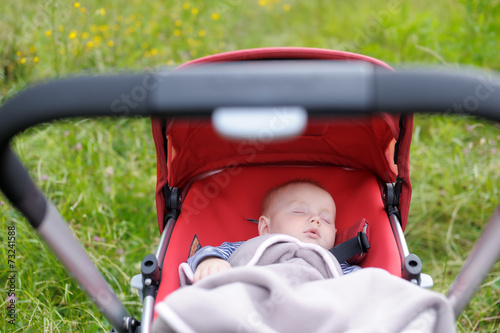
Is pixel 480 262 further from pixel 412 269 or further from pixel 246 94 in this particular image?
pixel 246 94

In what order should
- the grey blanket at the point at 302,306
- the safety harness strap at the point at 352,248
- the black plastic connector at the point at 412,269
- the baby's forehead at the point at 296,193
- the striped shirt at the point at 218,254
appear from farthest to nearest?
the baby's forehead at the point at 296,193 → the safety harness strap at the point at 352,248 → the striped shirt at the point at 218,254 → the black plastic connector at the point at 412,269 → the grey blanket at the point at 302,306

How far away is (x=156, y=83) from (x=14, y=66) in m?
3.05

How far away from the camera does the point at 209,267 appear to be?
1706 mm

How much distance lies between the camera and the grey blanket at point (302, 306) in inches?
48.6

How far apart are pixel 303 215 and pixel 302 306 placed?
81cm

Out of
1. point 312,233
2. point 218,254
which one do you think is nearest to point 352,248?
point 312,233

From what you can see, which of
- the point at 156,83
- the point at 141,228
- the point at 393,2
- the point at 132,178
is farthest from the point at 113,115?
the point at 393,2

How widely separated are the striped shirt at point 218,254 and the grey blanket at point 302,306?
1.18 feet

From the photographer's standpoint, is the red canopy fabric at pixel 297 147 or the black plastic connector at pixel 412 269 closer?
the black plastic connector at pixel 412 269

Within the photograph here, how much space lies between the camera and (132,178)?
Answer: 9.62 feet

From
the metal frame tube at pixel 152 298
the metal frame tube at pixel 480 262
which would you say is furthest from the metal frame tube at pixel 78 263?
the metal frame tube at pixel 480 262

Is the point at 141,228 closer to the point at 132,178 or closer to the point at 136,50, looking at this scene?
the point at 132,178

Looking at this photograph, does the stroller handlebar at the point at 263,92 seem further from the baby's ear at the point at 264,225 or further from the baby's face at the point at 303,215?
the baby's ear at the point at 264,225

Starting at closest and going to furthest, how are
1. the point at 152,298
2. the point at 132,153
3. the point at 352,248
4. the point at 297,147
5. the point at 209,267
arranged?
the point at 152,298
the point at 209,267
the point at 352,248
the point at 297,147
the point at 132,153
